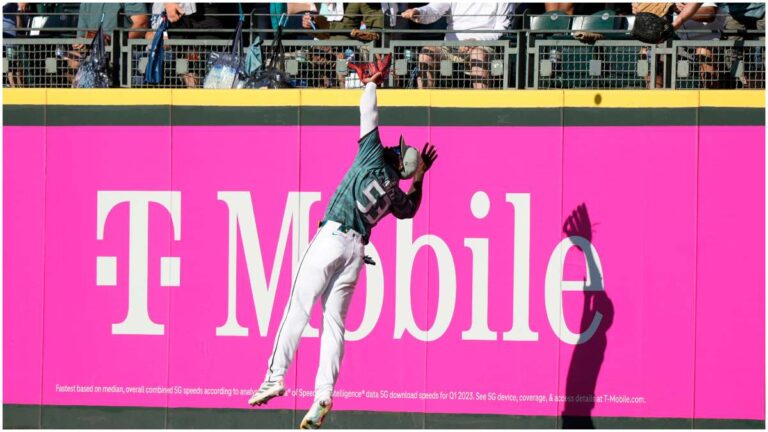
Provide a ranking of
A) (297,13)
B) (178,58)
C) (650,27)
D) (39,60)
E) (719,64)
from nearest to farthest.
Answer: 1. (650,27)
2. (719,64)
3. (178,58)
4. (39,60)
5. (297,13)

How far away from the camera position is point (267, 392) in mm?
8812

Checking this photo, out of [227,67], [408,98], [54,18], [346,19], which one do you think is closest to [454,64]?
[408,98]

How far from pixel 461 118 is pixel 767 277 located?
297cm

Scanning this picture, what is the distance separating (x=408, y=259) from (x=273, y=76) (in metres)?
2.03

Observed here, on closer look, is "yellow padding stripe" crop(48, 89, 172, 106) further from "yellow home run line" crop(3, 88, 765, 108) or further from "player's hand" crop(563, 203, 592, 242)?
"player's hand" crop(563, 203, 592, 242)

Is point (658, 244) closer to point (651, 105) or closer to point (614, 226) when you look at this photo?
point (614, 226)

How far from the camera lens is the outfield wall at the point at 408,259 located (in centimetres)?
1063

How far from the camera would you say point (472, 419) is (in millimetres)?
10805

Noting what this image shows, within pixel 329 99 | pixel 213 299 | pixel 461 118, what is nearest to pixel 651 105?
pixel 461 118

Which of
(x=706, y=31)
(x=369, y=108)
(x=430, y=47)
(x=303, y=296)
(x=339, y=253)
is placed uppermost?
(x=706, y=31)

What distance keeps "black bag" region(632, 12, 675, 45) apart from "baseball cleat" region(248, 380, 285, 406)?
4.21m

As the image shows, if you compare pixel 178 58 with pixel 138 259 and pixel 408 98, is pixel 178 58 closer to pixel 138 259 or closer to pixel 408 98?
pixel 138 259

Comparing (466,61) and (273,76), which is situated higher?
(466,61)

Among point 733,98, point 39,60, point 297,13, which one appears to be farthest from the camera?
point 297,13
